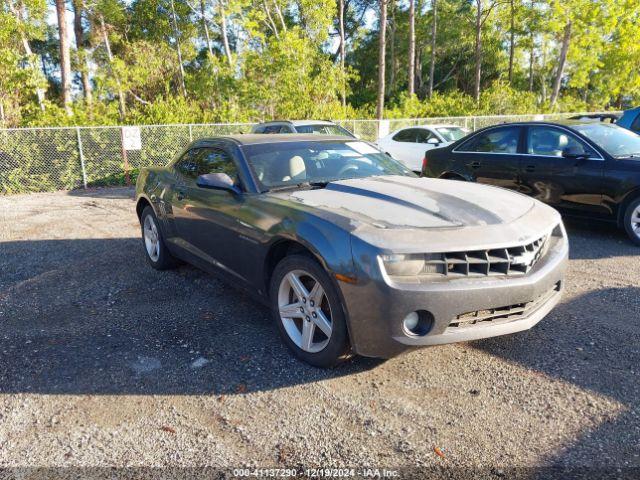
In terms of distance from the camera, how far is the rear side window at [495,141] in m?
7.35

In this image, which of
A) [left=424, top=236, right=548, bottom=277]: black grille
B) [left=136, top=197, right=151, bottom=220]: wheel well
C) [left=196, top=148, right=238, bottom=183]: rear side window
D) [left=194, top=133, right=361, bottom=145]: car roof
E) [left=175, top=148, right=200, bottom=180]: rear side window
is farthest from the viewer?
[left=136, top=197, right=151, bottom=220]: wheel well

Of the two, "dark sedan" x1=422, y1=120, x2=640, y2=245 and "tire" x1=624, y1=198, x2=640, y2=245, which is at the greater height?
"dark sedan" x1=422, y1=120, x2=640, y2=245

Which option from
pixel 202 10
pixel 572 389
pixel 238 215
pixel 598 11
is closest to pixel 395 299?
pixel 572 389

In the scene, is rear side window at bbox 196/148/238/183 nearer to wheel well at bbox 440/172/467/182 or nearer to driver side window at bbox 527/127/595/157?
wheel well at bbox 440/172/467/182

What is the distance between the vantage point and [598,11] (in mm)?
22469

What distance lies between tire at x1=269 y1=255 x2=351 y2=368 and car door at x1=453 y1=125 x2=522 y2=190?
16.3 ft

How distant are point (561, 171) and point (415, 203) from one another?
4.22 metres

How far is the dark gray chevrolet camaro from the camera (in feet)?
9.20

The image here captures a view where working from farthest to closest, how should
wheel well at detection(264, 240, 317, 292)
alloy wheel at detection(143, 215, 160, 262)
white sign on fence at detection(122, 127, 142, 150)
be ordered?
white sign on fence at detection(122, 127, 142, 150) < alloy wheel at detection(143, 215, 160, 262) < wheel well at detection(264, 240, 317, 292)

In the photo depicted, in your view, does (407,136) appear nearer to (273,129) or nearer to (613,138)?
(273,129)

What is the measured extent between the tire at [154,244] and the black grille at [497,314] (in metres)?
3.50

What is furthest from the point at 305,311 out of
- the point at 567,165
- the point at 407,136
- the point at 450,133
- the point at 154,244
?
the point at 450,133

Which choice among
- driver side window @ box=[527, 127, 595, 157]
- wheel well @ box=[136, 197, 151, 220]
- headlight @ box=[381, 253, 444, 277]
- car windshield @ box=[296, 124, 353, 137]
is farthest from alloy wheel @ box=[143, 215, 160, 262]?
car windshield @ box=[296, 124, 353, 137]

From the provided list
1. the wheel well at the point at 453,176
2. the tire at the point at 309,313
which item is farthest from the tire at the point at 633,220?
the tire at the point at 309,313
